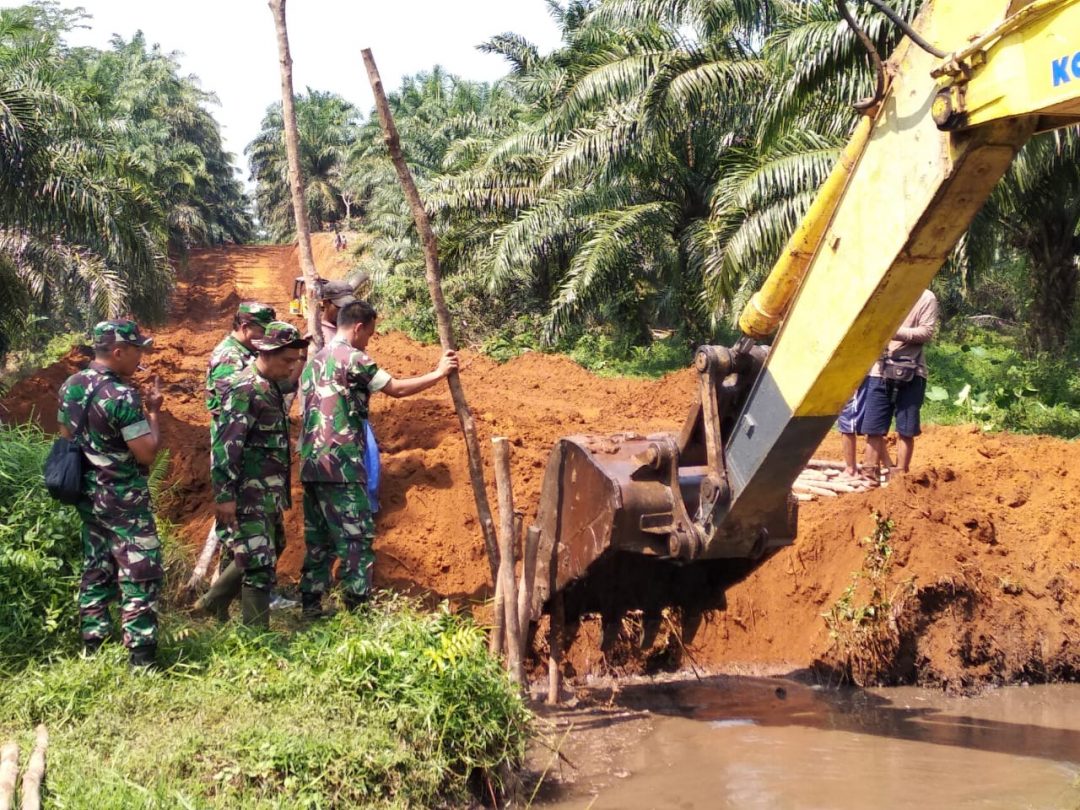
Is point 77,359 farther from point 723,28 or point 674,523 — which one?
point 674,523

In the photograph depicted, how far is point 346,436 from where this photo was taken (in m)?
5.65

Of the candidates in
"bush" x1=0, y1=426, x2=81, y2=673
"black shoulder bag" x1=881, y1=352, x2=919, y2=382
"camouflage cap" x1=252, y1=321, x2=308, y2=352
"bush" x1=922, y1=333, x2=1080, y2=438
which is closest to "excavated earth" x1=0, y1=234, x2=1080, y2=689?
"black shoulder bag" x1=881, y1=352, x2=919, y2=382

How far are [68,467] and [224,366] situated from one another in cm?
115

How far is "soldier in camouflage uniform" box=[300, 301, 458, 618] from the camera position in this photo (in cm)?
562

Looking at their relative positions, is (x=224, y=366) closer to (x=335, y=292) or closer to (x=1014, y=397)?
(x=335, y=292)

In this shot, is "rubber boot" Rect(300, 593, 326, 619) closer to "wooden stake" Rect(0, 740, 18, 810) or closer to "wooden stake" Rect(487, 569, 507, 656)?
"wooden stake" Rect(487, 569, 507, 656)

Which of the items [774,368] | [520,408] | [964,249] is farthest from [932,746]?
[964,249]

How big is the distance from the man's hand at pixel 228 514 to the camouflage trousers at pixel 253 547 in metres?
0.03

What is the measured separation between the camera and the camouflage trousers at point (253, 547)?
5.64 metres

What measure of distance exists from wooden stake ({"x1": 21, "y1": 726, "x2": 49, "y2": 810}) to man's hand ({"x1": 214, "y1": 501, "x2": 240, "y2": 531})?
1.49 metres

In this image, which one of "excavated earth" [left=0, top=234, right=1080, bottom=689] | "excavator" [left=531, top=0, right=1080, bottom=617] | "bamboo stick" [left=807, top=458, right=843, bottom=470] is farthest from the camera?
"bamboo stick" [left=807, top=458, right=843, bottom=470]

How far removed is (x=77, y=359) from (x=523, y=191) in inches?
421

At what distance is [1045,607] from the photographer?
6.75m

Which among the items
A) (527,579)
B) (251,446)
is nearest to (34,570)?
(251,446)
